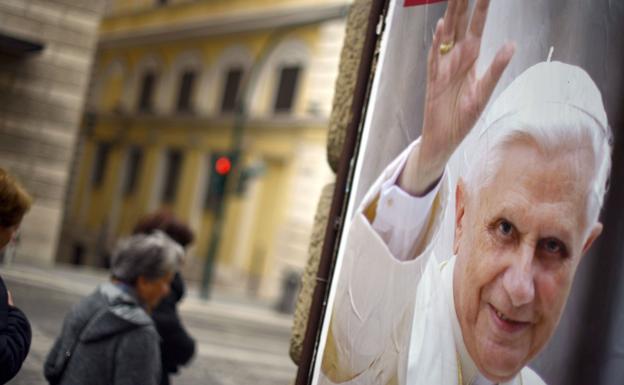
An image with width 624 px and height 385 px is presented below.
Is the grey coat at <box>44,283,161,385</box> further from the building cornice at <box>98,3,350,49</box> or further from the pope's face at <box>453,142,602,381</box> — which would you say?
the building cornice at <box>98,3,350,49</box>

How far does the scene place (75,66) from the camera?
742 inches

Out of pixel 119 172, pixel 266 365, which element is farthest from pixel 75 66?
pixel 119 172

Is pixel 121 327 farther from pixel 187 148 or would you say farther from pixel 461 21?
pixel 187 148

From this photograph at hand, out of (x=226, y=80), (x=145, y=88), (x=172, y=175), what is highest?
(x=226, y=80)

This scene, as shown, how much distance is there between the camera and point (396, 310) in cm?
326

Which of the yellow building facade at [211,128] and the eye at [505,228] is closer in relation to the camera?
the eye at [505,228]

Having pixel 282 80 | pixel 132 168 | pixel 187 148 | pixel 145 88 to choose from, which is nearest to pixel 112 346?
Result: pixel 282 80

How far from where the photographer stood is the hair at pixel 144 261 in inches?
169

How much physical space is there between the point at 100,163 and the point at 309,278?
121 ft

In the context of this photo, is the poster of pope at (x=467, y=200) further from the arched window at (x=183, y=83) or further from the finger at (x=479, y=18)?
the arched window at (x=183, y=83)

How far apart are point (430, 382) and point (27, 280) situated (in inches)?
539

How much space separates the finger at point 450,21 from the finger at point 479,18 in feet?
0.29

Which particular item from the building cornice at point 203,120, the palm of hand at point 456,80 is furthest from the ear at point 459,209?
the building cornice at point 203,120

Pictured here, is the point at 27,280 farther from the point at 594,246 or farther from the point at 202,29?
the point at 202,29
